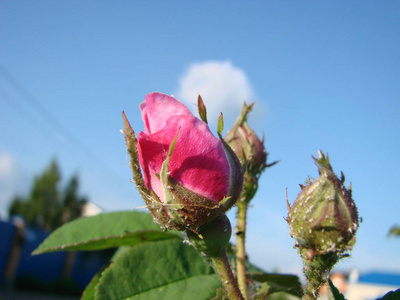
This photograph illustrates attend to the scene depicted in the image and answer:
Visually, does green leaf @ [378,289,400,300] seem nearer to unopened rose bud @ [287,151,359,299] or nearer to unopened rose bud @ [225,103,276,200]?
unopened rose bud @ [287,151,359,299]

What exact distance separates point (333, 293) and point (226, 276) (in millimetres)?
180

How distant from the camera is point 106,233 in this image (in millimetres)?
1117

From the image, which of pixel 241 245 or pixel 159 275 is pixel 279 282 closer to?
pixel 241 245

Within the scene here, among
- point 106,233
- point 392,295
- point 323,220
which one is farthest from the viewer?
point 106,233

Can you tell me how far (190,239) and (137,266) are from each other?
0.23 metres

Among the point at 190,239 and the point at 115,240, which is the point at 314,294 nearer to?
the point at 190,239

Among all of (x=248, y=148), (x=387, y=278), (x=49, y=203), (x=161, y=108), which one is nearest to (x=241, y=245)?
(x=248, y=148)

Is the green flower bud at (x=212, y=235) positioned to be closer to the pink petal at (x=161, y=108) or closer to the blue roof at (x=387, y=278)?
the pink petal at (x=161, y=108)

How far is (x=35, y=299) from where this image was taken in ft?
57.2

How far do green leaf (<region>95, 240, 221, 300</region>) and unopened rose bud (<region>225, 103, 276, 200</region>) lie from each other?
199 mm

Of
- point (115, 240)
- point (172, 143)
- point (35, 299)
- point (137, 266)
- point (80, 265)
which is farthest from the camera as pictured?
point (80, 265)

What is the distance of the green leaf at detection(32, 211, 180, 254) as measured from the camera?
1.06m

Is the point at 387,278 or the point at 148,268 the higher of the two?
the point at 387,278

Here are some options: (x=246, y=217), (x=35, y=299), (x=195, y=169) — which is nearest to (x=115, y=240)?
(x=246, y=217)
